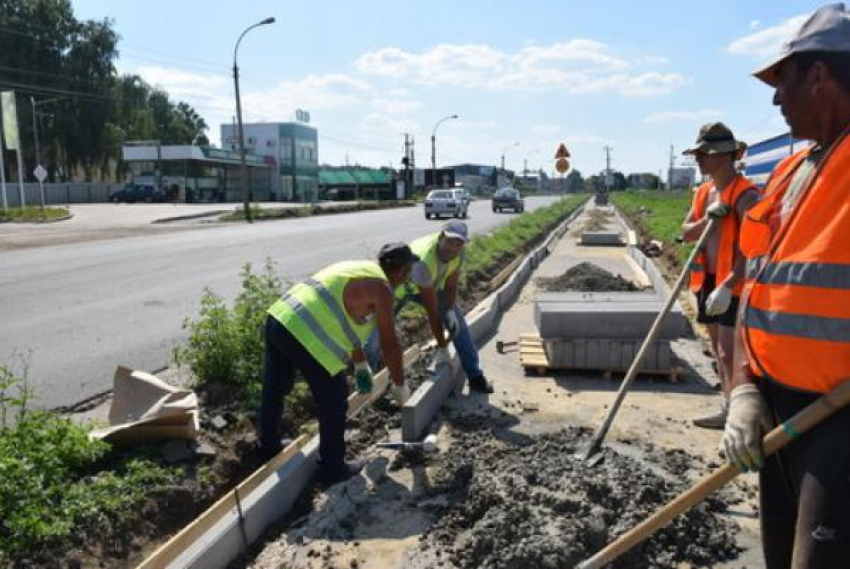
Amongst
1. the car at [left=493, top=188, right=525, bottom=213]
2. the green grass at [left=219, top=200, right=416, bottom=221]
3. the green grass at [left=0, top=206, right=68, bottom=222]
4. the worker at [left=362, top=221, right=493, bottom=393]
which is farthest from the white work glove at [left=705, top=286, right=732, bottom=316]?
the car at [left=493, top=188, right=525, bottom=213]

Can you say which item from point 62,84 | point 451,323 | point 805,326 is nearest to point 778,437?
point 805,326

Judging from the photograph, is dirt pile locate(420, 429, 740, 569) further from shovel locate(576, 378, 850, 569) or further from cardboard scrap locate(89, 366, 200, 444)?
cardboard scrap locate(89, 366, 200, 444)

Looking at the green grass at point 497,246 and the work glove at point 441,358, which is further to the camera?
the green grass at point 497,246

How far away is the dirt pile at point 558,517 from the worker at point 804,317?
1156 mm

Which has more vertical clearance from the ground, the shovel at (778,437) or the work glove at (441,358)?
the shovel at (778,437)

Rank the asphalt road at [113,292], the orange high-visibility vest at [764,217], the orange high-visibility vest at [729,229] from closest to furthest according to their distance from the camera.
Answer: the orange high-visibility vest at [764,217]
the orange high-visibility vest at [729,229]
the asphalt road at [113,292]

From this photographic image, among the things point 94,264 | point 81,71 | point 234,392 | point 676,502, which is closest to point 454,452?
point 234,392

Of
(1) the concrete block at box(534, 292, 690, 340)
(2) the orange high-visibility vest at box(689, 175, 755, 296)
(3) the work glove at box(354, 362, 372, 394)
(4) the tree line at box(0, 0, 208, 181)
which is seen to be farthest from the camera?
(4) the tree line at box(0, 0, 208, 181)

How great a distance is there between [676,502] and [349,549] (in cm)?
188

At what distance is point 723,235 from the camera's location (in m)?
4.35

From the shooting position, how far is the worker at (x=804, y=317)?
Result: 1.62 m

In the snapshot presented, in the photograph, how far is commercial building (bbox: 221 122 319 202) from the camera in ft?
223

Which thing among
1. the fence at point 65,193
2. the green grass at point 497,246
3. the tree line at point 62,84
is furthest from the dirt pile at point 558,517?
the tree line at point 62,84

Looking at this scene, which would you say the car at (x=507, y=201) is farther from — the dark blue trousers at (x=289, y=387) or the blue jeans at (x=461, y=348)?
the dark blue trousers at (x=289, y=387)
